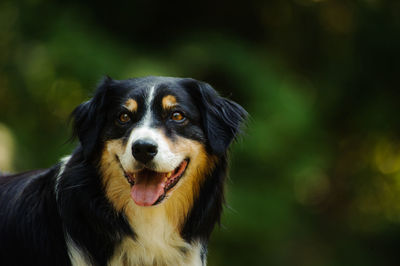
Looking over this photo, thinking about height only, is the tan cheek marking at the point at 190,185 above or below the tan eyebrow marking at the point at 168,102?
below

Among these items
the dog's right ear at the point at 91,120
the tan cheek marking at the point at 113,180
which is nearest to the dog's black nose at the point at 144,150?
Answer: the tan cheek marking at the point at 113,180

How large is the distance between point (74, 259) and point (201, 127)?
1.13 metres

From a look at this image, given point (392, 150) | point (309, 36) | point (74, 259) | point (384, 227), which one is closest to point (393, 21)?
point (309, 36)

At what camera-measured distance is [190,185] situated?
391 cm


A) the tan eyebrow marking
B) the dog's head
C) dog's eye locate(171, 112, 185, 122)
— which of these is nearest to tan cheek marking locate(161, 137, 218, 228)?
the dog's head

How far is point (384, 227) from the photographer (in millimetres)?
10367

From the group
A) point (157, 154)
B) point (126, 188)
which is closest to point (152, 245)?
point (126, 188)

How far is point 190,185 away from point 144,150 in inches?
22.9

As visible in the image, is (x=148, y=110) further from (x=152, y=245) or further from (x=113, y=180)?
(x=152, y=245)

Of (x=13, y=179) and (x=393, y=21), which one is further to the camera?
(x=393, y=21)

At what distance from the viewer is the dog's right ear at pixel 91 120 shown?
3760 mm

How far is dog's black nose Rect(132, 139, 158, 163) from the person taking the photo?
344 cm

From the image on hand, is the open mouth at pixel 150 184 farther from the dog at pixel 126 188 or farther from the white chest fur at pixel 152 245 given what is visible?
the white chest fur at pixel 152 245

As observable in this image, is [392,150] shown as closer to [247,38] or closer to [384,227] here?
[384,227]
